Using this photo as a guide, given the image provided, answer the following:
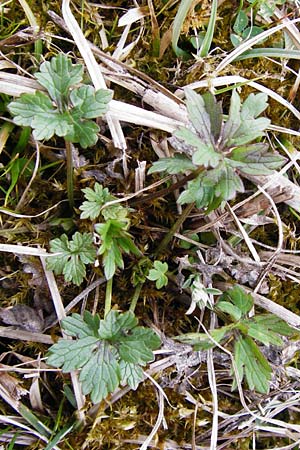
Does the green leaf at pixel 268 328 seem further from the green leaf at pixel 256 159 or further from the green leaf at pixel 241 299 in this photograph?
the green leaf at pixel 256 159

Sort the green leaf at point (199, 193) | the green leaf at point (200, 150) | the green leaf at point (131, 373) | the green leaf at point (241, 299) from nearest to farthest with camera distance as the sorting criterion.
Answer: the green leaf at point (200, 150) → the green leaf at point (199, 193) → the green leaf at point (131, 373) → the green leaf at point (241, 299)

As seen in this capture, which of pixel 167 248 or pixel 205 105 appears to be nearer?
pixel 205 105

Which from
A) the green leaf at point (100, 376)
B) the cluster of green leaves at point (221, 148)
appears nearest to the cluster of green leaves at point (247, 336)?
the green leaf at point (100, 376)

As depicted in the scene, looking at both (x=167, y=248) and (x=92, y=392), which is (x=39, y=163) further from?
(x=92, y=392)

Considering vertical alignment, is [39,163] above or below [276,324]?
above

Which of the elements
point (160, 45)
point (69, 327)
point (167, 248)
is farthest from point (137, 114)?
point (69, 327)

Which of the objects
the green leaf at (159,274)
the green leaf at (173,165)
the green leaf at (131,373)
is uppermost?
the green leaf at (173,165)

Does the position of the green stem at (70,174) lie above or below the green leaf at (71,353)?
above
